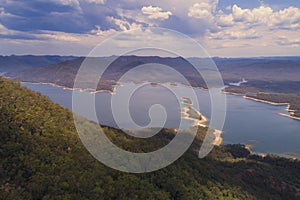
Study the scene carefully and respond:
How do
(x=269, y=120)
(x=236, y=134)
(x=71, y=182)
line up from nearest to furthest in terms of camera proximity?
(x=71, y=182)
(x=236, y=134)
(x=269, y=120)

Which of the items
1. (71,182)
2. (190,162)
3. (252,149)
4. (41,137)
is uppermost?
(41,137)

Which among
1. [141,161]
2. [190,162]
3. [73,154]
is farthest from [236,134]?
[73,154]

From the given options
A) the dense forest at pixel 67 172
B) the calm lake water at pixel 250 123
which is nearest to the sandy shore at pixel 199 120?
the calm lake water at pixel 250 123

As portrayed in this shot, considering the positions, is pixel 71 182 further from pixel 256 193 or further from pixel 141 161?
pixel 256 193

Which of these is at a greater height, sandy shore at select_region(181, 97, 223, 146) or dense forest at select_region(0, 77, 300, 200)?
dense forest at select_region(0, 77, 300, 200)

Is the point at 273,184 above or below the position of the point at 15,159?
below

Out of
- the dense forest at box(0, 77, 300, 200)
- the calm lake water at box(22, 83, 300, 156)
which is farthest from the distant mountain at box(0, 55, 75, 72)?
the dense forest at box(0, 77, 300, 200)

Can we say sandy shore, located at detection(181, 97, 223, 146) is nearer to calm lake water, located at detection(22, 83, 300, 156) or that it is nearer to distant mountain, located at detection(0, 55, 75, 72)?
calm lake water, located at detection(22, 83, 300, 156)

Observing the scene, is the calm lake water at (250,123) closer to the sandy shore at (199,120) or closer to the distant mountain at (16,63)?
the sandy shore at (199,120)
